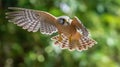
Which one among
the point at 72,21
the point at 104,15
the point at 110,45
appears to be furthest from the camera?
the point at 104,15

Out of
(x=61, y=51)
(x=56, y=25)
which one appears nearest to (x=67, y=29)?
(x=56, y=25)

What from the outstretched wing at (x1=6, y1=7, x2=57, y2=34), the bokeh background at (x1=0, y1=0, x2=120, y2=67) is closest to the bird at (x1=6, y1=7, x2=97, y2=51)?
the outstretched wing at (x1=6, y1=7, x2=57, y2=34)

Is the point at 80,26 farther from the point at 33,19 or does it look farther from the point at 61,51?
the point at 61,51

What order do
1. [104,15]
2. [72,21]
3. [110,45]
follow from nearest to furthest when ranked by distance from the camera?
[72,21], [110,45], [104,15]

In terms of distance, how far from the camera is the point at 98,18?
267 cm

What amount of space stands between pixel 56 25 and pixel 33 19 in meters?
0.07

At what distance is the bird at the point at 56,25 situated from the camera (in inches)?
29.6

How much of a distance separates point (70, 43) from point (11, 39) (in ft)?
6.20

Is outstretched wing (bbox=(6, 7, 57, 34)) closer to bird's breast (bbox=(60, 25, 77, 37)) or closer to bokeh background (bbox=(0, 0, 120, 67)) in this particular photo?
bird's breast (bbox=(60, 25, 77, 37))

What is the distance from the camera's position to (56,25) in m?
0.79

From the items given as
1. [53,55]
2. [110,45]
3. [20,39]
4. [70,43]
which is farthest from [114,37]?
[70,43]

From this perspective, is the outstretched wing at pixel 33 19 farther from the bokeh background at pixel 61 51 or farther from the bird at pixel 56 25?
the bokeh background at pixel 61 51

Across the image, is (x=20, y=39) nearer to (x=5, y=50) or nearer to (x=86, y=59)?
(x=5, y=50)

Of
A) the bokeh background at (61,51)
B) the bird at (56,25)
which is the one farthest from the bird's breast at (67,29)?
the bokeh background at (61,51)
